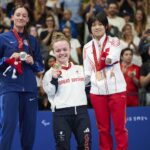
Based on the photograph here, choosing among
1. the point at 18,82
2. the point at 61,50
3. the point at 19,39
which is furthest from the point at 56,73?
the point at 19,39

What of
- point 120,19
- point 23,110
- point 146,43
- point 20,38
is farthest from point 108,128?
point 120,19

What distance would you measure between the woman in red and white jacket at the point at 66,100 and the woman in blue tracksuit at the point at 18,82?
0.72 feet

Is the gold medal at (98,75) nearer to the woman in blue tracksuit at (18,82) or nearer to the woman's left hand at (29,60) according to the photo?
the woman in blue tracksuit at (18,82)

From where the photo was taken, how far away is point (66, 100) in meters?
5.66

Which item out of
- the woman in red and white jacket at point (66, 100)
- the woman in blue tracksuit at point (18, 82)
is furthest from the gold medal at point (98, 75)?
Answer: the woman in blue tracksuit at point (18, 82)

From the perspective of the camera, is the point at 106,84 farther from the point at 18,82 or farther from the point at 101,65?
the point at 18,82

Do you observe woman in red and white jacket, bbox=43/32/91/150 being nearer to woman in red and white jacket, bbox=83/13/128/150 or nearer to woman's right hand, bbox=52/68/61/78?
woman's right hand, bbox=52/68/61/78

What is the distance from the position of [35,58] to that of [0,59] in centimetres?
42

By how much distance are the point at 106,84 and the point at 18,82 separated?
0.99m

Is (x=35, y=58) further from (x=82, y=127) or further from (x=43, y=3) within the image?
(x=43, y=3)

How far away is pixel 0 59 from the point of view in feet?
18.6

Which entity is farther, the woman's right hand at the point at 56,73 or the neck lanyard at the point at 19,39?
the neck lanyard at the point at 19,39

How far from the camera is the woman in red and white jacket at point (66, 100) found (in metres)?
5.57

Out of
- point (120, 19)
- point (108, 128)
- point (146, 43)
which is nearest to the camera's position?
point (108, 128)
